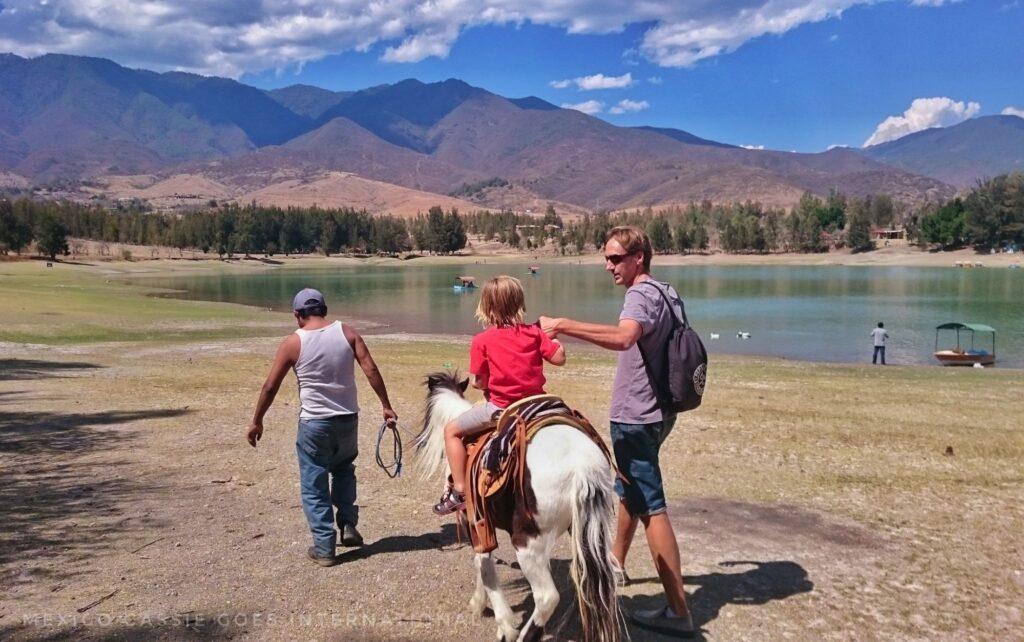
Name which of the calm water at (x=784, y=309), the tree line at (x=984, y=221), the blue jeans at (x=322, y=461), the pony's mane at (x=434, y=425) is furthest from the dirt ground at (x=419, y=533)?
the tree line at (x=984, y=221)

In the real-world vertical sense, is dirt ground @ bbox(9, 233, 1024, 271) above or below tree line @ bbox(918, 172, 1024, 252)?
below

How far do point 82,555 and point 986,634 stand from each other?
686 centimetres

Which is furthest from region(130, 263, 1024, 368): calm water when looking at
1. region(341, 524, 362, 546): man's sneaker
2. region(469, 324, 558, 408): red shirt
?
region(469, 324, 558, 408): red shirt

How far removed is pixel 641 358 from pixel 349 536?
321cm

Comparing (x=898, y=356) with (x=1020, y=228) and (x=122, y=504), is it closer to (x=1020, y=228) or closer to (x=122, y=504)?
(x=122, y=504)

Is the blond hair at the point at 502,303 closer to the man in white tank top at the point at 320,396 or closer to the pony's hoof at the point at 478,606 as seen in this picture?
the man in white tank top at the point at 320,396

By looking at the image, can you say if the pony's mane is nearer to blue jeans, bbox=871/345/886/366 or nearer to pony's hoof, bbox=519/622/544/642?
pony's hoof, bbox=519/622/544/642

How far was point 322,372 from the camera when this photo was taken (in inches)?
237

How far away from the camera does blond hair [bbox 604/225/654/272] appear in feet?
16.5

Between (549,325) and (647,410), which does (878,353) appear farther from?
(549,325)

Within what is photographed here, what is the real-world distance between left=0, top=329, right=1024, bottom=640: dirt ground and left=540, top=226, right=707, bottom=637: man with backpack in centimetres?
47

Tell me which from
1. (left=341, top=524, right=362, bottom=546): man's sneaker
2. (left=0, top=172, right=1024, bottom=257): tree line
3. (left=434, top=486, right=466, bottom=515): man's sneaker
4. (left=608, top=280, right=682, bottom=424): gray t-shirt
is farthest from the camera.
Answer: (left=0, top=172, right=1024, bottom=257): tree line

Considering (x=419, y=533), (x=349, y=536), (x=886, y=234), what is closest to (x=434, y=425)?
(x=349, y=536)

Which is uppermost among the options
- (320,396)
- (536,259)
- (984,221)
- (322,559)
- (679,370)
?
(984,221)
